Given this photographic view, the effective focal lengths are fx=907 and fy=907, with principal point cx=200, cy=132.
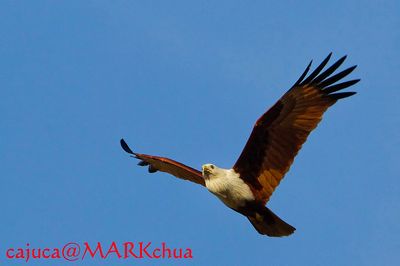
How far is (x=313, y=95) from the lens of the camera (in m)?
14.3

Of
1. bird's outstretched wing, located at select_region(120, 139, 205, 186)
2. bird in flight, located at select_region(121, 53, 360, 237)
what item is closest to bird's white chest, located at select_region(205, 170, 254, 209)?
bird in flight, located at select_region(121, 53, 360, 237)

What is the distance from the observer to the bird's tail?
14.0 m

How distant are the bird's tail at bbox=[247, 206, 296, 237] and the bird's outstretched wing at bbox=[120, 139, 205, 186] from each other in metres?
1.23

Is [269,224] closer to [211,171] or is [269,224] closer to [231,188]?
[231,188]

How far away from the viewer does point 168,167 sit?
623 inches

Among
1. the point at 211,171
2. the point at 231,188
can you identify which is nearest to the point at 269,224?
the point at 231,188

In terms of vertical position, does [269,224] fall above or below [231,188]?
below

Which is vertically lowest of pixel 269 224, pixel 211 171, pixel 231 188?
pixel 269 224

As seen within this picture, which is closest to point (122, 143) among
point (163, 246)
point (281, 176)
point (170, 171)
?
point (170, 171)

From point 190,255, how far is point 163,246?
49cm

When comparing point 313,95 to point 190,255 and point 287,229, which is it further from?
point 190,255

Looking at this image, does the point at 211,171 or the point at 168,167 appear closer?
the point at 211,171

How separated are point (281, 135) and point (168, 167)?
2.52 m

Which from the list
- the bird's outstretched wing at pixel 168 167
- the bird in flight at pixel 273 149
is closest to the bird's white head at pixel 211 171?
the bird in flight at pixel 273 149
